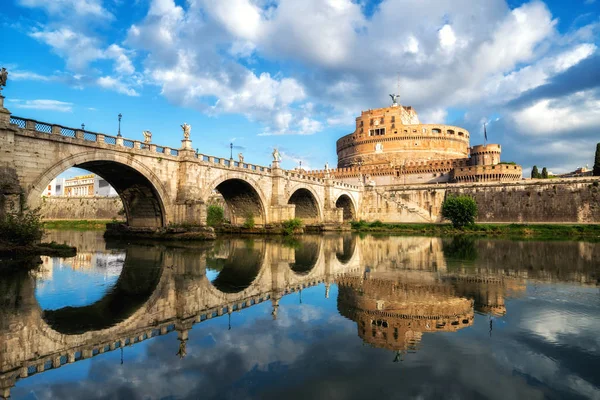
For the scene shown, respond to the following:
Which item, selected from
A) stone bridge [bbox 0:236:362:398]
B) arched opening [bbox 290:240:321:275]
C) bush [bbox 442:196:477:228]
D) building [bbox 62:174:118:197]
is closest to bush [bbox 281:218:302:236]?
arched opening [bbox 290:240:321:275]

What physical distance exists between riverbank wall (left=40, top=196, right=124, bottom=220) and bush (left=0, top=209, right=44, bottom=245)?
5156 cm

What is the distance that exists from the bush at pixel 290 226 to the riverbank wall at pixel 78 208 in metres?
39.4

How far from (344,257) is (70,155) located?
1702 cm

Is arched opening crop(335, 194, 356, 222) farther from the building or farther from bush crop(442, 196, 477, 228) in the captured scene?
the building

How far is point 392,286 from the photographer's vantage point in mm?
13141

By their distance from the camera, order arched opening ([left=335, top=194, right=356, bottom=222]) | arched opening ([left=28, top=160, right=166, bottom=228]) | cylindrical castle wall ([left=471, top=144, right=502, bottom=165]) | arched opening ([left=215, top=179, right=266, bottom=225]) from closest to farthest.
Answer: arched opening ([left=28, top=160, right=166, bottom=228])
arched opening ([left=215, top=179, right=266, bottom=225])
arched opening ([left=335, top=194, right=356, bottom=222])
cylindrical castle wall ([left=471, top=144, right=502, bottom=165])

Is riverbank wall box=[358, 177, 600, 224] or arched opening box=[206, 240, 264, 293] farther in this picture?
riverbank wall box=[358, 177, 600, 224]

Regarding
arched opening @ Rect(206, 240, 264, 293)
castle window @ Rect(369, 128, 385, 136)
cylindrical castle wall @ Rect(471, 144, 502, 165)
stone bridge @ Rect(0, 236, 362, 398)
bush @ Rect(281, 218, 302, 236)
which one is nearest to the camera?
stone bridge @ Rect(0, 236, 362, 398)

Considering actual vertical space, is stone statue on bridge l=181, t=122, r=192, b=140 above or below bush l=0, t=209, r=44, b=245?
above

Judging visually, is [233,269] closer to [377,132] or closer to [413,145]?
[413,145]

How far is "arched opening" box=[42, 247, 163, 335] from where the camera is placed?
857 cm

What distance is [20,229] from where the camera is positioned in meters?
17.4

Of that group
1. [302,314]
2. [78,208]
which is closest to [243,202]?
[302,314]

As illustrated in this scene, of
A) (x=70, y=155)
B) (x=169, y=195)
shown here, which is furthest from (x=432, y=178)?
(x=70, y=155)
